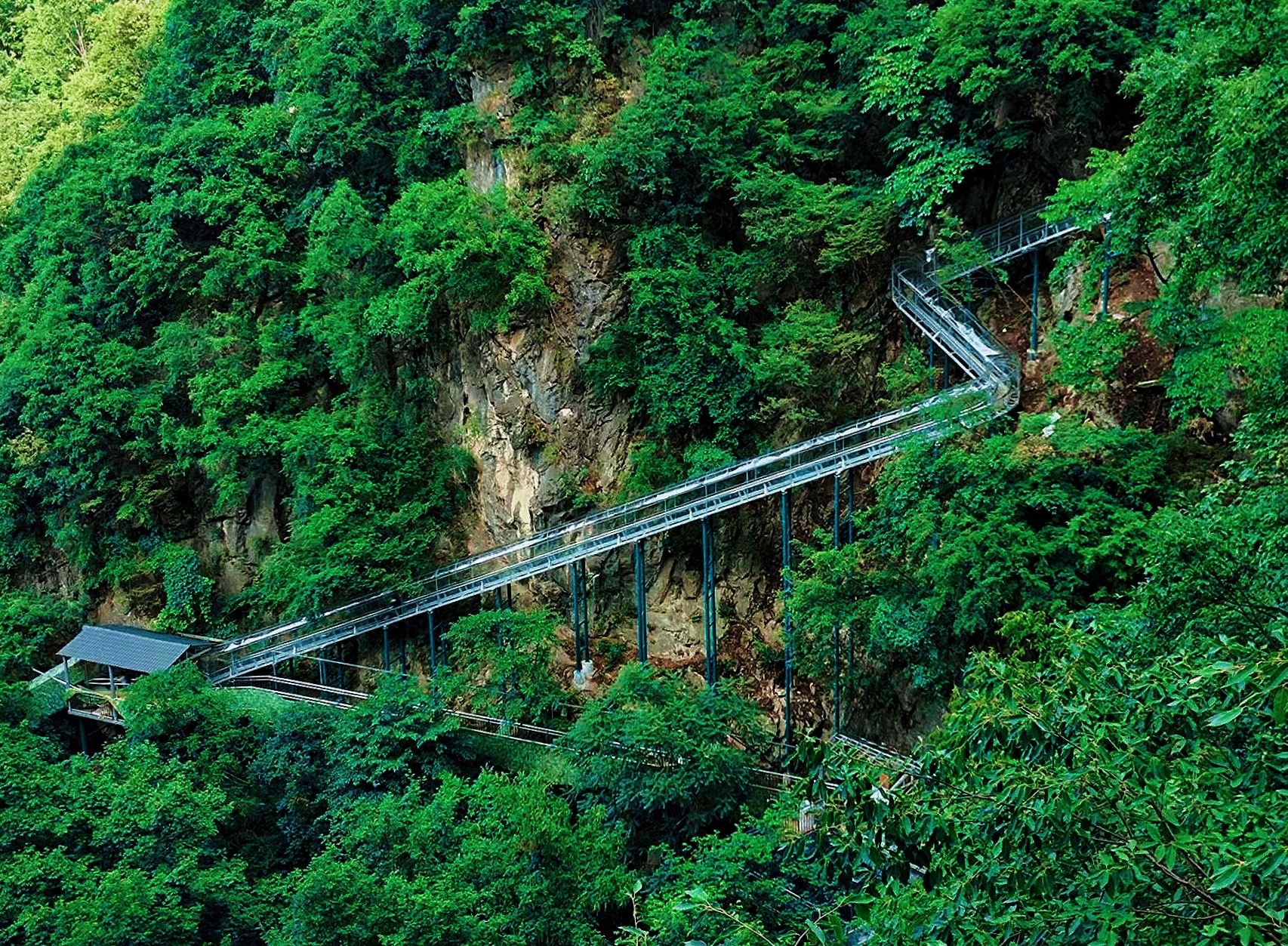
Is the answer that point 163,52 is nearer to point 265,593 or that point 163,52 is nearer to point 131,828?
point 265,593

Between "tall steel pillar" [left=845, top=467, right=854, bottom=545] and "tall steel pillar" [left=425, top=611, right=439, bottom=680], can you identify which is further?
"tall steel pillar" [left=425, top=611, right=439, bottom=680]

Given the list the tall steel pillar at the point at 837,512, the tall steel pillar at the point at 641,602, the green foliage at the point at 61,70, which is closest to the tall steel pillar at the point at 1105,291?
the tall steel pillar at the point at 837,512

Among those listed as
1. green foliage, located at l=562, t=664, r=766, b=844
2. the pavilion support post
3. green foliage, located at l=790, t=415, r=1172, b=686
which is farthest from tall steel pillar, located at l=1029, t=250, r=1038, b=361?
the pavilion support post

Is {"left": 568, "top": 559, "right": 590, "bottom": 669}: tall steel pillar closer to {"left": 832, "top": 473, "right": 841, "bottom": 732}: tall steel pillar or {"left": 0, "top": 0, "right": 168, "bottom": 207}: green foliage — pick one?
{"left": 832, "top": 473, "right": 841, "bottom": 732}: tall steel pillar

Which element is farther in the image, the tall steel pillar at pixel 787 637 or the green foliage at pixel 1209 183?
the tall steel pillar at pixel 787 637

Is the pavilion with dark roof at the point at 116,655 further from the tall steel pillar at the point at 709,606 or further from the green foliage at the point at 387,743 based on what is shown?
the tall steel pillar at the point at 709,606

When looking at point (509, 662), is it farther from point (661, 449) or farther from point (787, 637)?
point (661, 449)

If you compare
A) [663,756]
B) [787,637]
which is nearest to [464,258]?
[787,637]
